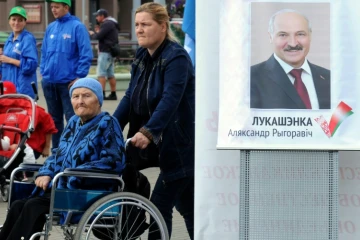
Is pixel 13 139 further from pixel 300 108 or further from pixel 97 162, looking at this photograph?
pixel 300 108

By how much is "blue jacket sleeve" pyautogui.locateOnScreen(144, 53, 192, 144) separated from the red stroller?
2767mm

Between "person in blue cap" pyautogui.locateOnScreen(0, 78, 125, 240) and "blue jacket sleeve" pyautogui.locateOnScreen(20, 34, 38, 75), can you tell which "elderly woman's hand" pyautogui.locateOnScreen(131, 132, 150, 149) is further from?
"blue jacket sleeve" pyautogui.locateOnScreen(20, 34, 38, 75)

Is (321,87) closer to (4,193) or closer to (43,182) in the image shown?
(43,182)

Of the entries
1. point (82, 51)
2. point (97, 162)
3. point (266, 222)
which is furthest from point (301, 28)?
point (82, 51)

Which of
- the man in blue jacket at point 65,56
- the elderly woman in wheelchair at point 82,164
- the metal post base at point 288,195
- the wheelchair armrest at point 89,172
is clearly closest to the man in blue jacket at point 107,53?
the man in blue jacket at point 65,56

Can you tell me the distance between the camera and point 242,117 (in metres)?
4.79

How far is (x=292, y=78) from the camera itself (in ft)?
15.8

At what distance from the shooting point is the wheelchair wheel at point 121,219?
5371 mm

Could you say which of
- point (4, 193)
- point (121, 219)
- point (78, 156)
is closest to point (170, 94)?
point (78, 156)

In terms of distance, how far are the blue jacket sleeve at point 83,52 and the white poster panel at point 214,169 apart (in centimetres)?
474

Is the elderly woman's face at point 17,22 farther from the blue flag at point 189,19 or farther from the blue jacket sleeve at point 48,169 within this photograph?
the blue jacket sleeve at point 48,169

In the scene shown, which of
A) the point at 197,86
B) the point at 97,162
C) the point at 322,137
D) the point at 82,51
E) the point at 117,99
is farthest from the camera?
the point at 117,99

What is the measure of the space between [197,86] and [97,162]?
840 mm

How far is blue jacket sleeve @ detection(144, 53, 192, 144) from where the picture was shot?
5684 mm
